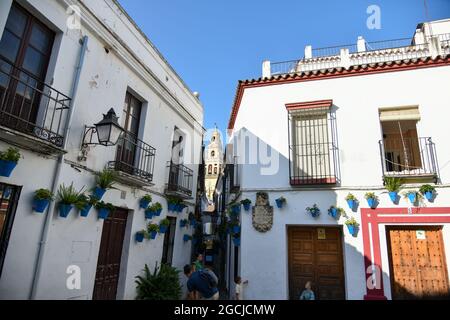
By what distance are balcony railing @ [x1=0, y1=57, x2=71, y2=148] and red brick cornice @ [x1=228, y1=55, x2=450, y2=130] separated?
17.9 feet

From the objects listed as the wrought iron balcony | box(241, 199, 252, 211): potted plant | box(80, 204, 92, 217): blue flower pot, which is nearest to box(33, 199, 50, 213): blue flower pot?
box(80, 204, 92, 217): blue flower pot

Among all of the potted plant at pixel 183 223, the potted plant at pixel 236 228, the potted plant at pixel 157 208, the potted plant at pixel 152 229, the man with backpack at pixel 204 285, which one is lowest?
the man with backpack at pixel 204 285

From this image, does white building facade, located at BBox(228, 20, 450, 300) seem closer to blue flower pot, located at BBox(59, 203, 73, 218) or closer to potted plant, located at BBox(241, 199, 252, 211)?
potted plant, located at BBox(241, 199, 252, 211)

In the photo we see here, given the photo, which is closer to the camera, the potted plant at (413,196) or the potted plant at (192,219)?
the potted plant at (413,196)

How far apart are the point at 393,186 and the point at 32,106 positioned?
26.1 ft

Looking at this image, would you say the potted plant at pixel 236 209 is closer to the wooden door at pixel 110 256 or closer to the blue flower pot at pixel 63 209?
the wooden door at pixel 110 256

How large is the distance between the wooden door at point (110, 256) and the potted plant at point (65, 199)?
5.02 feet

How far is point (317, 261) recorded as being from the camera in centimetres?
725

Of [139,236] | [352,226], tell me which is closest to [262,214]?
[352,226]

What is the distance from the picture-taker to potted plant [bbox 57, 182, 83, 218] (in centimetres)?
496

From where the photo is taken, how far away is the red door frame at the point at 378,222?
639 cm

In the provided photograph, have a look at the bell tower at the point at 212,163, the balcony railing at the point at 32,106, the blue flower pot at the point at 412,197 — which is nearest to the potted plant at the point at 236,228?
the blue flower pot at the point at 412,197

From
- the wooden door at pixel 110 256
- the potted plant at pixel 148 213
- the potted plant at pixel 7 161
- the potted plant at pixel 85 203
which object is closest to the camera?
the potted plant at pixel 7 161
